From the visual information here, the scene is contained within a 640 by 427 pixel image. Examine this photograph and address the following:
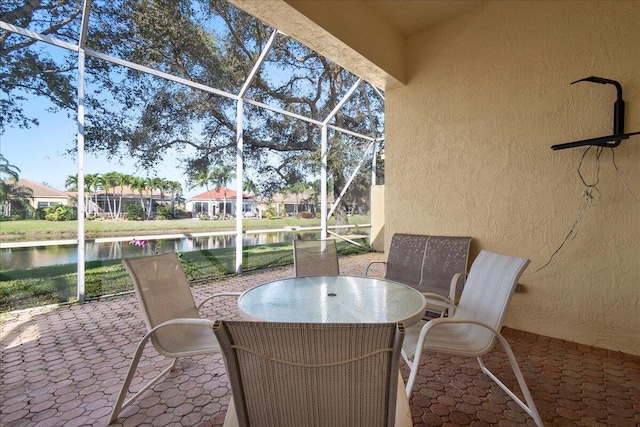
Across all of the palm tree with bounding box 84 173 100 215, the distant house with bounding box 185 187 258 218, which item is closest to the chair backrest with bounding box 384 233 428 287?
the distant house with bounding box 185 187 258 218

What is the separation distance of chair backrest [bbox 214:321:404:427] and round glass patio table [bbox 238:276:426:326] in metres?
0.57

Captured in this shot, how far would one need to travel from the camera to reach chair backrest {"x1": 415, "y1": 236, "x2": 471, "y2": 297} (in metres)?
3.29

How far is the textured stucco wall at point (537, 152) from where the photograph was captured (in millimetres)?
2648

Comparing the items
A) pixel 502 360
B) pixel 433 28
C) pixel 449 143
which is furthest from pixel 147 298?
pixel 433 28

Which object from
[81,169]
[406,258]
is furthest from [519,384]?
[81,169]

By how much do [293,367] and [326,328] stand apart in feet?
0.57

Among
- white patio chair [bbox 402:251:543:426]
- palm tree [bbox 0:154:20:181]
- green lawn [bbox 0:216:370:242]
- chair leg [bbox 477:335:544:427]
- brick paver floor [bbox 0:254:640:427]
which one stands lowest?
brick paver floor [bbox 0:254:640:427]

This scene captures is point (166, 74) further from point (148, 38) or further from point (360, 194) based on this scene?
point (360, 194)

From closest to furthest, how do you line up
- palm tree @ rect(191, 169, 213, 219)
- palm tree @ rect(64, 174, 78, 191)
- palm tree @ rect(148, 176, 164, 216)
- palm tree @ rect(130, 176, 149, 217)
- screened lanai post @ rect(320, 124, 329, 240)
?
palm tree @ rect(64, 174, 78, 191)
palm tree @ rect(130, 176, 149, 217)
palm tree @ rect(148, 176, 164, 216)
palm tree @ rect(191, 169, 213, 219)
screened lanai post @ rect(320, 124, 329, 240)

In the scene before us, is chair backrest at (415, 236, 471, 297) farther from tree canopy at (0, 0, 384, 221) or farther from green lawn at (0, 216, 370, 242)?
tree canopy at (0, 0, 384, 221)

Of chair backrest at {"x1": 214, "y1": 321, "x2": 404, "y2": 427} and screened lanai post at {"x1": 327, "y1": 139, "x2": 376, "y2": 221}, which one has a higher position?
screened lanai post at {"x1": 327, "y1": 139, "x2": 376, "y2": 221}

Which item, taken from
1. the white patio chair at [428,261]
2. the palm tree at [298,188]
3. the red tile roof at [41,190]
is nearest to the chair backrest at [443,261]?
the white patio chair at [428,261]

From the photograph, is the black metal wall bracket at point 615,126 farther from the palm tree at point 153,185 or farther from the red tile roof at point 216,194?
the palm tree at point 153,185

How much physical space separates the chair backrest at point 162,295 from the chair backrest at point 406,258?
237 centimetres
